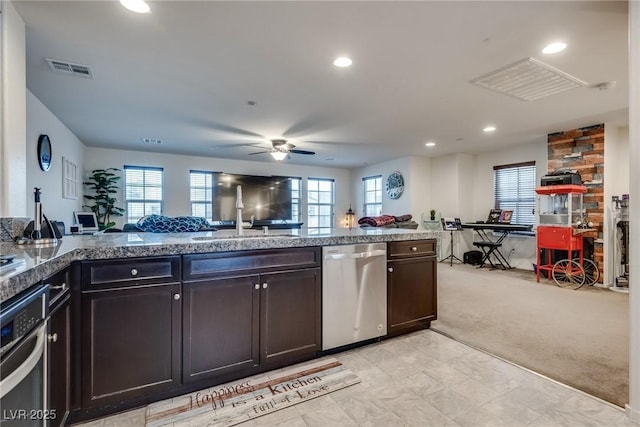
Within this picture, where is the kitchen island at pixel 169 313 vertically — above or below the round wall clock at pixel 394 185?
below

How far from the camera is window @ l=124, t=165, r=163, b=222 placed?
6.79 m

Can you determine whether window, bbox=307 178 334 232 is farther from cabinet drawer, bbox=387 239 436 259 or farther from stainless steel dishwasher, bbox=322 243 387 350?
stainless steel dishwasher, bbox=322 243 387 350

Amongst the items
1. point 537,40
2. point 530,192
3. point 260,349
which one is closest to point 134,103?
point 260,349

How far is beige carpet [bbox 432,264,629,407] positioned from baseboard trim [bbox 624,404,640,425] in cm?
14

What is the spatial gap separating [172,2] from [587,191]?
6.09 m

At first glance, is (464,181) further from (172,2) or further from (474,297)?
(172,2)

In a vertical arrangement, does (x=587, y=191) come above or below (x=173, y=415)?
above

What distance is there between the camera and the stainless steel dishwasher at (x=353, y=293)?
2.41 m

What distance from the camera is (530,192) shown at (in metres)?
6.20

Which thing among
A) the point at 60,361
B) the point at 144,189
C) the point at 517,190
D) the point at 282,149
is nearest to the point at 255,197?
the point at 144,189

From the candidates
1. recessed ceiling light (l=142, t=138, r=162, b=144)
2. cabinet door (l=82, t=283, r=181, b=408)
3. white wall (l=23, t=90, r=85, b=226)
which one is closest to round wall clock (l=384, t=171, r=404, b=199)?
recessed ceiling light (l=142, t=138, r=162, b=144)

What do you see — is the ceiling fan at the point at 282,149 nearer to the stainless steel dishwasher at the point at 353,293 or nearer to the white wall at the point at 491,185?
the stainless steel dishwasher at the point at 353,293

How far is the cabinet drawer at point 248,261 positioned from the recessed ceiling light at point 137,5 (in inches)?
65.6

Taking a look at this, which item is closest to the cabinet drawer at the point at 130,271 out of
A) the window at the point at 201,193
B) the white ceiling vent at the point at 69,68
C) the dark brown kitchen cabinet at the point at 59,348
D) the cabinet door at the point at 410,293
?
the dark brown kitchen cabinet at the point at 59,348
